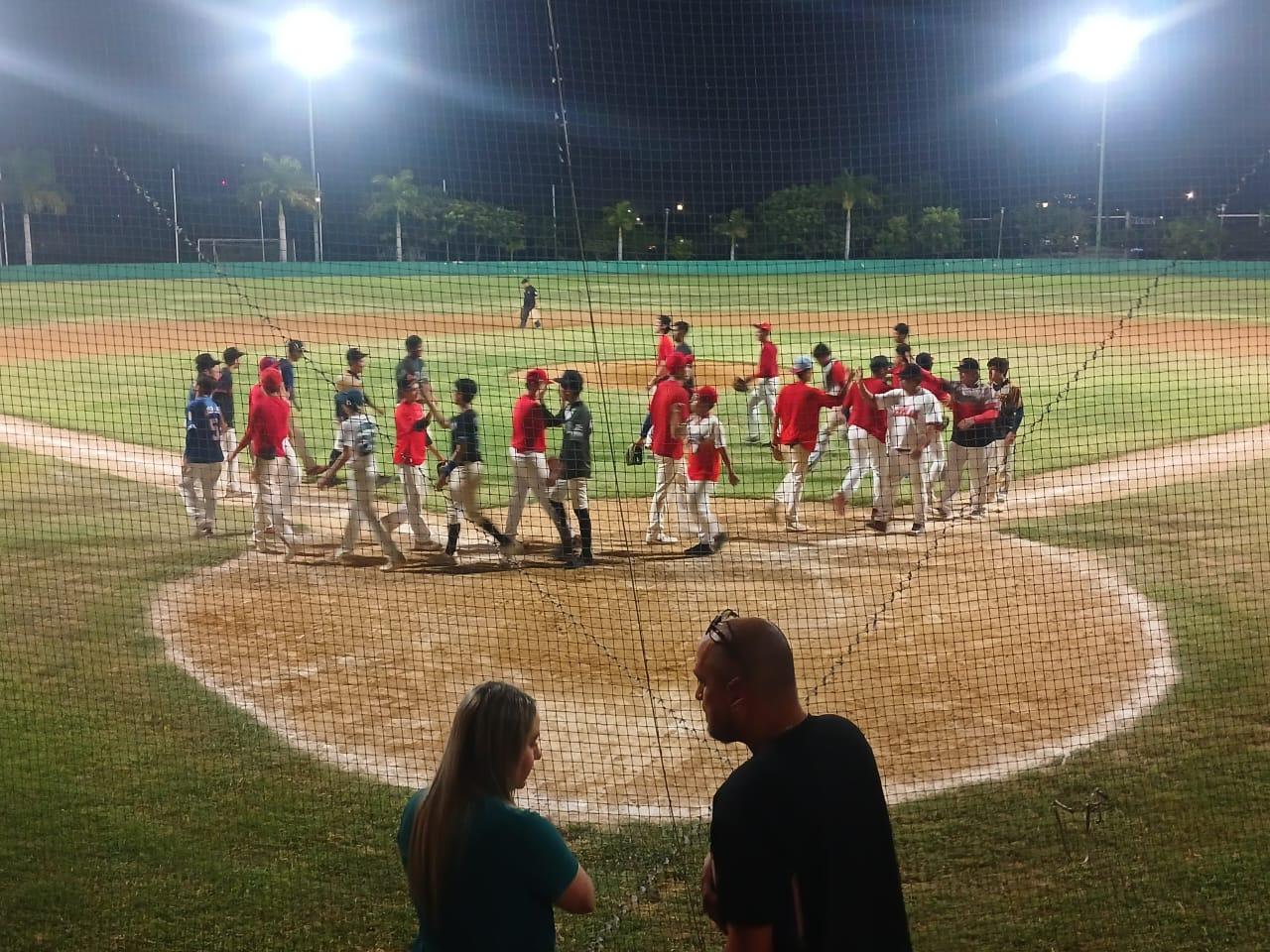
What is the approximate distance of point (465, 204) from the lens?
31.1 m

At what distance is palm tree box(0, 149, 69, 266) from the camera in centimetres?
3653

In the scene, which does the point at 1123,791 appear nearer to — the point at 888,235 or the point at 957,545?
the point at 957,545

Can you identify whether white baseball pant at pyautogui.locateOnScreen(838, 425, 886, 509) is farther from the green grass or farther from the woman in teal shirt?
the green grass

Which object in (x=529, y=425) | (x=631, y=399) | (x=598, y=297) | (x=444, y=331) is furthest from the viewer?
(x=598, y=297)

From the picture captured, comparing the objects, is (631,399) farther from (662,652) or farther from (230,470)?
(662,652)

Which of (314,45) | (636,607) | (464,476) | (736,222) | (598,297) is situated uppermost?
(314,45)

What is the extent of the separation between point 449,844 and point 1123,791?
16.2 feet

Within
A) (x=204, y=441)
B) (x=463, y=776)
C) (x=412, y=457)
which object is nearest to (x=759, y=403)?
(x=412, y=457)

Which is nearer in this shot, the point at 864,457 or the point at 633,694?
the point at 633,694

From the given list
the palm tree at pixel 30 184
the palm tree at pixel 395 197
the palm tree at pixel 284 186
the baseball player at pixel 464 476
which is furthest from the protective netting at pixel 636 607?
the palm tree at pixel 30 184

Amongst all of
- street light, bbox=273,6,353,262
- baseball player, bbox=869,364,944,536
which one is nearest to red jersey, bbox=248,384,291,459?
baseball player, bbox=869,364,944,536

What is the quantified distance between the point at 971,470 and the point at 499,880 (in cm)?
1066

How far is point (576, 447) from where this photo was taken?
1124cm

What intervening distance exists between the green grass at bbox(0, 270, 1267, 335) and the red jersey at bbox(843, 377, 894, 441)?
18148mm
